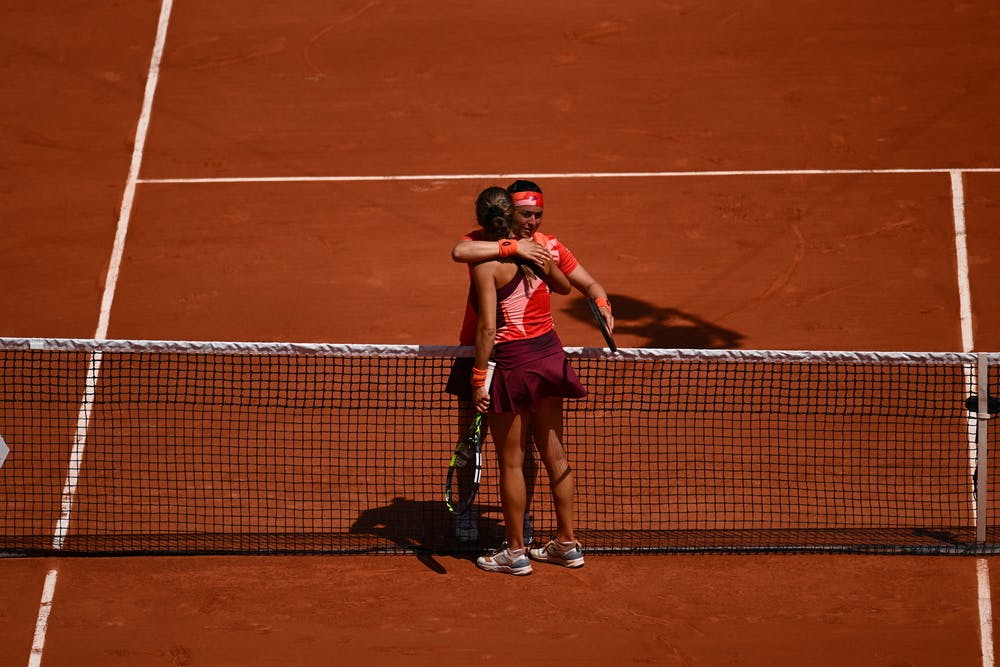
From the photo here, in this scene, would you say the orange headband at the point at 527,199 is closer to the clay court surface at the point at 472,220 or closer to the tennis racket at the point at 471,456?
the tennis racket at the point at 471,456

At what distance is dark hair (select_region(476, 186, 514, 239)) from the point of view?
684cm

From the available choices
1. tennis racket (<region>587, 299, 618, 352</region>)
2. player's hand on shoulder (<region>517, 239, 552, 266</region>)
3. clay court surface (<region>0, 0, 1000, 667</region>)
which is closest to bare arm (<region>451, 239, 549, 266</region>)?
player's hand on shoulder (<region>517, 239, 552, 266</region>)

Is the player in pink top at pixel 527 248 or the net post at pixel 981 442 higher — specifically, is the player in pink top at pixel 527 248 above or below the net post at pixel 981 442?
above

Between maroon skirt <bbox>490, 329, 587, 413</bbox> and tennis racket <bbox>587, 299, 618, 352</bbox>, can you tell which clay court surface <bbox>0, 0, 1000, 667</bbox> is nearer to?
maroon skirt <bbox>490, 329, 587, 413</bbox>

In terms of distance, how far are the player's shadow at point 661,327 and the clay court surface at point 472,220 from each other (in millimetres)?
30

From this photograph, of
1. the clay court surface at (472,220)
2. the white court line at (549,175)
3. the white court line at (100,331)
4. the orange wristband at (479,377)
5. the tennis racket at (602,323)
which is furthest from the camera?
the white court line at (549,175)

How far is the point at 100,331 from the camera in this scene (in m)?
11.1

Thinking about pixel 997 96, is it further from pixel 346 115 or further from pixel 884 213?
pixel 346 115

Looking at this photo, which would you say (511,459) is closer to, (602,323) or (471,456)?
(471,456)

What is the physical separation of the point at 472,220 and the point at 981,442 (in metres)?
6.12

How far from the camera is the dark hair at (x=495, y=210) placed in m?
6.84

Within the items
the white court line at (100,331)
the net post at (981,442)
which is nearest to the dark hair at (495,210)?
the white court line at (100,331)

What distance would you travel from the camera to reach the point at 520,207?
6879 millimetres

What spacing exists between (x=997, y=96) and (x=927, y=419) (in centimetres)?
575
